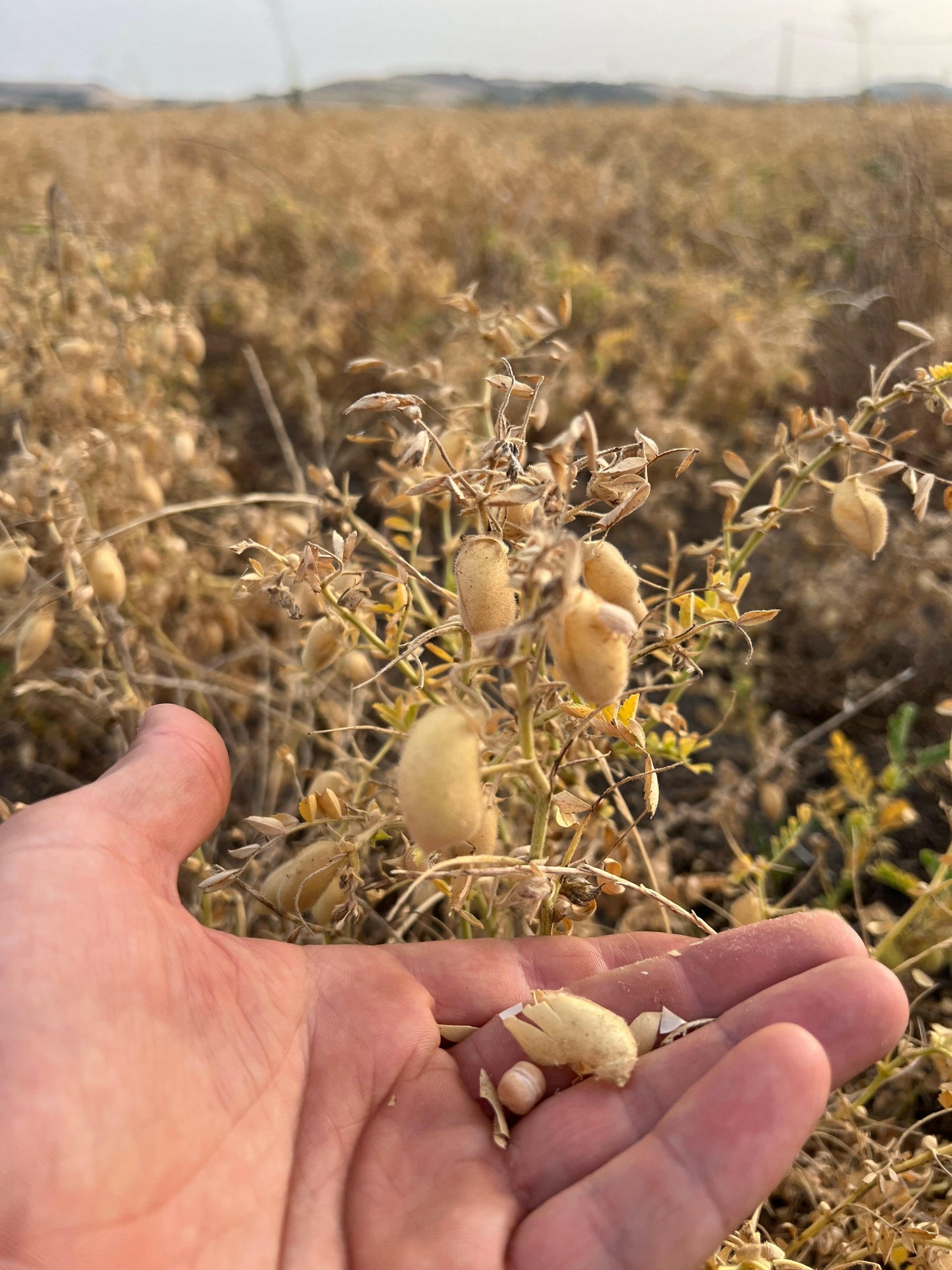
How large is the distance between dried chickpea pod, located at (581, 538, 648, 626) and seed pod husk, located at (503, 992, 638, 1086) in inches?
16.4

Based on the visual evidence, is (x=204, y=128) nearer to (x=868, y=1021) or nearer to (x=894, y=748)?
(x=894, y=748)

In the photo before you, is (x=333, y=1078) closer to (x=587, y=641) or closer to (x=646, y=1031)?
(x=646, y=1031)

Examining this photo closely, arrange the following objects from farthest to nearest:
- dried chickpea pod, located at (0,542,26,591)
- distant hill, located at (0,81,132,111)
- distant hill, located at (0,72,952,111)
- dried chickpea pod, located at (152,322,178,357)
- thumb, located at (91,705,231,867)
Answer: distant hill, located at (0,81,132,111)
distant hill, located at (0,72,952,111)
dried chickpea pod, located at (152,322,178,357)
dried chickpea pod, located at (0,542,26,591)
thumb, located at (91,705,231,867)

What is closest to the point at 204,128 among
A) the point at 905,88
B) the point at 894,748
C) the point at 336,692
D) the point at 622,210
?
the point at 622,210

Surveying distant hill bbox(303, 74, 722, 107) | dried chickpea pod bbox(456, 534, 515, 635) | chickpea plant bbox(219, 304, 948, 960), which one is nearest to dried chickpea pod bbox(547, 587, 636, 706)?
chickpea plant bbox(219, 304, 948, 960)

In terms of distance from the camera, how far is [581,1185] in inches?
36.9

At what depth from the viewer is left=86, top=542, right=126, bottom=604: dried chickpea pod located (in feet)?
4.82

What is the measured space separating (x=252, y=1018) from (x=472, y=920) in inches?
11.5

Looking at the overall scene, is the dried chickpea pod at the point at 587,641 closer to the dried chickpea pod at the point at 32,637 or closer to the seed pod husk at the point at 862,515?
the seed pod husk at the point at 862,515

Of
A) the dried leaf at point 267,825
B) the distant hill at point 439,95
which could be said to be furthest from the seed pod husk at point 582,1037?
the distant hill at point 439,95

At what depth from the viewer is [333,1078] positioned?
112cm

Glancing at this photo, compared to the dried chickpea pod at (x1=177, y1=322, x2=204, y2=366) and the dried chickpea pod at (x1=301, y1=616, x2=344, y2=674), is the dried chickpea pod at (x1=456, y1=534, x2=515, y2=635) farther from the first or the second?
the dried chickpea pod at (x1=177, y1=322, x2=204, y2=366)

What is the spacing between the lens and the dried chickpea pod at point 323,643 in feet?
3.66

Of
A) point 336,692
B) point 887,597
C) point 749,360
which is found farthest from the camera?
point 749,360
